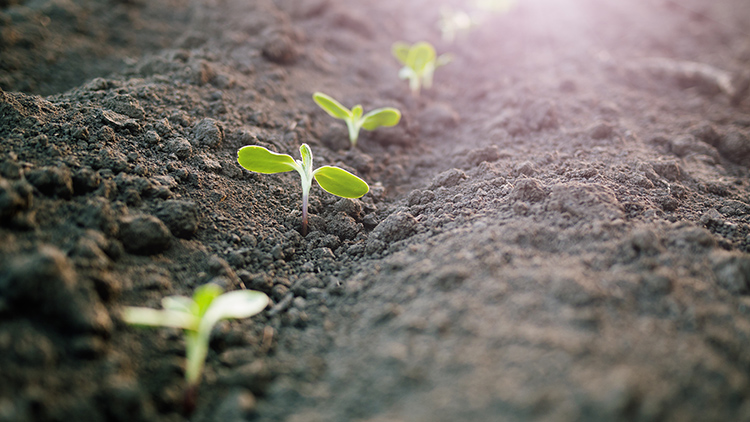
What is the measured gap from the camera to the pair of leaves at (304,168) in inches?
61.0

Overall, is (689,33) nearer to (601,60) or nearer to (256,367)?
(601,60)

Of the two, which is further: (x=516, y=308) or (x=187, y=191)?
(x=187, y=191)

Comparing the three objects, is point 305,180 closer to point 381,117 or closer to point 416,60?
point 381,117

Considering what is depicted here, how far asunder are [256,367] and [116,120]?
4.15 ft

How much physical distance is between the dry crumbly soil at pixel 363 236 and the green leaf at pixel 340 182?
6.3 inches

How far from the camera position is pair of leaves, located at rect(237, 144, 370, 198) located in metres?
1.55

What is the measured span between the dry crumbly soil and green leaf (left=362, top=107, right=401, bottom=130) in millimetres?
194

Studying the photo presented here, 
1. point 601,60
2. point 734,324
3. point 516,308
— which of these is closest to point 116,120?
point 516,308

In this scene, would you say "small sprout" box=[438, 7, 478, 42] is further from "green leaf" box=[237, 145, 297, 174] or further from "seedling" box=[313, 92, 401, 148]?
"green leaf" box=[237, 145, 297, 174]

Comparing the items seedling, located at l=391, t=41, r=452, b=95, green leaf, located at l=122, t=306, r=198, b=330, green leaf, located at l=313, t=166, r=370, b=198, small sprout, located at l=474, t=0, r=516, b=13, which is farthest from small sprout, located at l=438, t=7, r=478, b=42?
green leaf, located at l=122, t=306, r=198, b=330

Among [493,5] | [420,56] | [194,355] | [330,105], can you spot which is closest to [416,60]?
[420,56]

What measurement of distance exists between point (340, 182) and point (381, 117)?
23.8 inches

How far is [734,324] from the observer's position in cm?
107

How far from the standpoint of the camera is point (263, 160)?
62.0 inches
